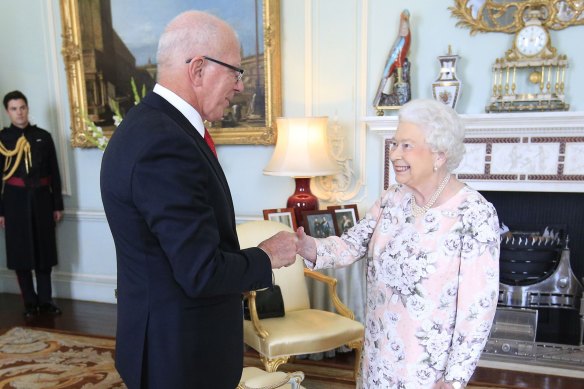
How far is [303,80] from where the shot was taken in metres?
3.31

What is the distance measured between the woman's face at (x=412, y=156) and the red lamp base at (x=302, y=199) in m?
1.64

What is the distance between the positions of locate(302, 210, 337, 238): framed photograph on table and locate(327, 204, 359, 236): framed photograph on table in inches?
2.0

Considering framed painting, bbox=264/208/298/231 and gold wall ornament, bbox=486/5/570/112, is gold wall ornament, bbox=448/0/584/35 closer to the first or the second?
gold wall ornament, bbox=486/5/570/112

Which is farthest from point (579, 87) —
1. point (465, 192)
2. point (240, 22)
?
point (240, 22)

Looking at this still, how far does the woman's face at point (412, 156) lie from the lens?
4.74 feet

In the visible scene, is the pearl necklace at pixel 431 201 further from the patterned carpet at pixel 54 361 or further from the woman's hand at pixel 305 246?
the patterned carpet at pixel 54 361

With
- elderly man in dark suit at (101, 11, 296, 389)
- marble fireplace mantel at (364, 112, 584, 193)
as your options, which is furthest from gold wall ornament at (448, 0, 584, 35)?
elderly man in dark suit at (101, 11, 296, 389)

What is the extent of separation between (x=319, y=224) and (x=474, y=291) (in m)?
1.63

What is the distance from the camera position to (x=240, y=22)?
10.8 ft

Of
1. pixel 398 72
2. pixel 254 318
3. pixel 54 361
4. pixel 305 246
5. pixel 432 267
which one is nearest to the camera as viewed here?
pixel 432 267

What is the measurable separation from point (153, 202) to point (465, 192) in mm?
991

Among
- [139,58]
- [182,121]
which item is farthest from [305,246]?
[139,58]

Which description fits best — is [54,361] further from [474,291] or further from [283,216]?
[474,291]

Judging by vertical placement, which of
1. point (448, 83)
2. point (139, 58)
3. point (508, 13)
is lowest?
point (448, 83)
